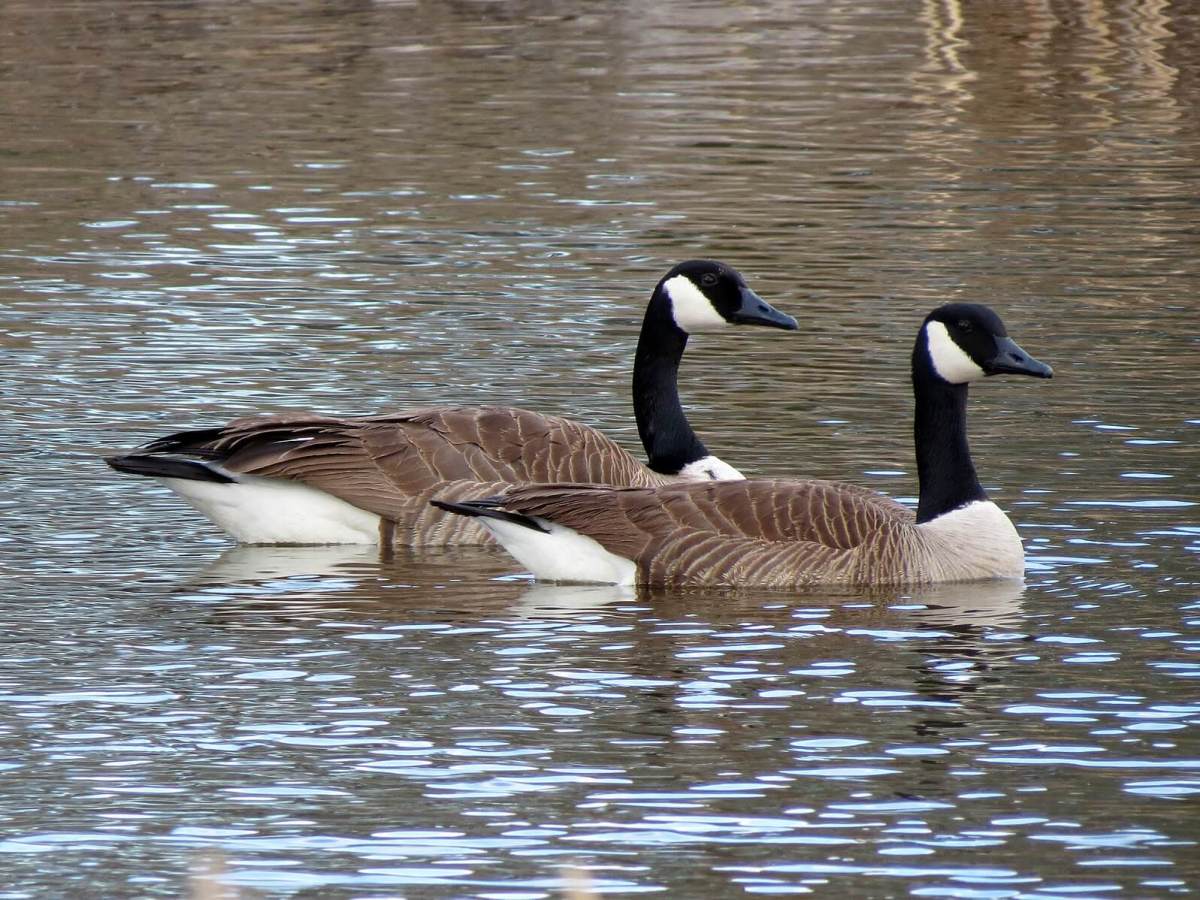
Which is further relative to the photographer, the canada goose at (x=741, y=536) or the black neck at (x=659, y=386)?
the black neck at (x=659, y=386)

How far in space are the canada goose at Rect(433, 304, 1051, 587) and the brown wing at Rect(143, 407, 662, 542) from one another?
91 centimetres

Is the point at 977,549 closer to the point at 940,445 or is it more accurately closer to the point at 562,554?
the point at 940,445

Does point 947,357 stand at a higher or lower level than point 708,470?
higher

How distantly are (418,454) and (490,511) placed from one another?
54.7 inches

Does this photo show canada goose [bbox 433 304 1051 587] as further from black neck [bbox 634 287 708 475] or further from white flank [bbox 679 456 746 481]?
black neck [bbox 634 287 708 475]

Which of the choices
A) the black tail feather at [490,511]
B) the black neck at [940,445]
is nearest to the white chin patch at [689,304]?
the black neck at [940,445]

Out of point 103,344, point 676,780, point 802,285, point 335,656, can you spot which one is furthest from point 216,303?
point 676,780

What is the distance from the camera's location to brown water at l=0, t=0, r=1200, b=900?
8422 millimetres

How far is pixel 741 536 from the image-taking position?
11.9 m

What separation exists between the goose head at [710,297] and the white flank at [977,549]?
2.23 m

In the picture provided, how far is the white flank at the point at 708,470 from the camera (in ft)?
44.4

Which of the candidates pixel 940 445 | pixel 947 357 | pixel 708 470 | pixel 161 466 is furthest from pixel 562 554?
pixel 947 357

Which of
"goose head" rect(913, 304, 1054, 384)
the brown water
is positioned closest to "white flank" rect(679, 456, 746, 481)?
the brown water

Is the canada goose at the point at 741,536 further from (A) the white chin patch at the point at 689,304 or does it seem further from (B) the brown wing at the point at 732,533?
(A) the white chin patch at the point at 689,304
